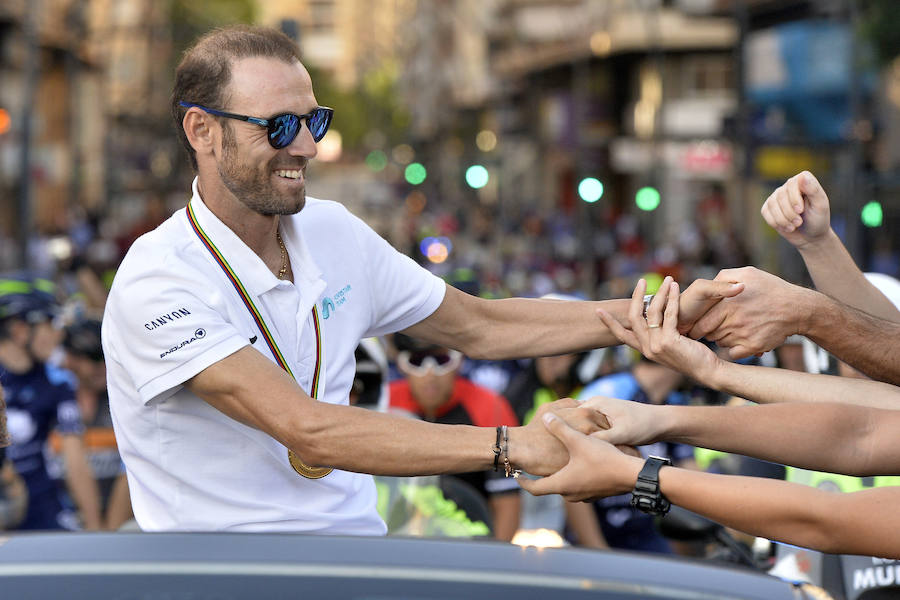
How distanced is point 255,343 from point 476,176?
16.0 m

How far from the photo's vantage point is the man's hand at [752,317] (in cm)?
477

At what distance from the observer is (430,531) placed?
642 centimetres

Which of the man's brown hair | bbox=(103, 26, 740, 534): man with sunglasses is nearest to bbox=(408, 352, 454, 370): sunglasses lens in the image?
bbox=(103, 26, 740, 534): man with sunglasses

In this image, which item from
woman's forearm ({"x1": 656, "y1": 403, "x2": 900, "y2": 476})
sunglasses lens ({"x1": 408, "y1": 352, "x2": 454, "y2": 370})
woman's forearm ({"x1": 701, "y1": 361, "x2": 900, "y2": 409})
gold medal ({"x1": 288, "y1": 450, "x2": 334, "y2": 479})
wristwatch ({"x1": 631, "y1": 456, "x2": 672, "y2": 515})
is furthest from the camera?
sunglasses lens ({"x1": 408, "y1": 352, "x2": 454, "y2": 370})

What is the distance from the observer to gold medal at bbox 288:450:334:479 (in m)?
3.82

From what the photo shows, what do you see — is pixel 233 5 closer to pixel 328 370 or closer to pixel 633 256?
pixel 633 256

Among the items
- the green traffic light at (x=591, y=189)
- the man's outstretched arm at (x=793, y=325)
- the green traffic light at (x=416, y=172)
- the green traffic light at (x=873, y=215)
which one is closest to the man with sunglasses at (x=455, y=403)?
the green traffic light at (x=873, y=215)

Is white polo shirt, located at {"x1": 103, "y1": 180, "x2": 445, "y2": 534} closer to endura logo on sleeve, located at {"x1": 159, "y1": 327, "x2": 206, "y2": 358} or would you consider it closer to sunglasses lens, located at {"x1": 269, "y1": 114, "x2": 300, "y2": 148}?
endura logo on sleeve, located at {"x1": 159, "y1": 327, "x2": 206, "y2": 358}

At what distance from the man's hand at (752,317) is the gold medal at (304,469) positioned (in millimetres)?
1615

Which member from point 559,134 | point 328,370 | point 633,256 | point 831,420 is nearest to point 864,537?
point 831,420

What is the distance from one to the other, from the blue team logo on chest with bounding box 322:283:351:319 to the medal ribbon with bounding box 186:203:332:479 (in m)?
0.07

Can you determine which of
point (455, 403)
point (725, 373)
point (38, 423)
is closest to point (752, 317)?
point (725, 373)

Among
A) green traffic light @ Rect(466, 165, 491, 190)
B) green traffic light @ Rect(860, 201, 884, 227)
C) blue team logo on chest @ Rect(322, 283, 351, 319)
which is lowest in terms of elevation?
blue team logo on chest @ Rect(322, 283, 351, 319)

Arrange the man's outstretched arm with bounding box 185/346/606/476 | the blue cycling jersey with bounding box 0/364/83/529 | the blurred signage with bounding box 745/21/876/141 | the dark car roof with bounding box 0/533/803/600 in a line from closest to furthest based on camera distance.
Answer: the dark car roof with bounding box 0/533/803/600, the man's outstretched arm with bounding box 185/346/606/476, the blue cycling jersey with bounding box 0/364/83/529, the blurred signage with bounding box 745/21/876/141
